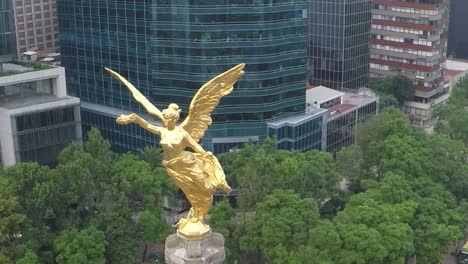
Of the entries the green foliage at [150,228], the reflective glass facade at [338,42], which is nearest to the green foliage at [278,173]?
the green foliage at [150,228]

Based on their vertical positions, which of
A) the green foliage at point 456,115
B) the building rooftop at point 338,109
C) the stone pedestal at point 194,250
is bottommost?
the green foliage at point 456,115

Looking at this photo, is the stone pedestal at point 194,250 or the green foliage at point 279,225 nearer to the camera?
the stone pedestal at point 194,250

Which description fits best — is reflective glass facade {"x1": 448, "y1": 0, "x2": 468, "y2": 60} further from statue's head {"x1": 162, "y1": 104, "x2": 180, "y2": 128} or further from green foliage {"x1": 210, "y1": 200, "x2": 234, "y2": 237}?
statue's head {"x1": 162, "y1": 104, "x2": 180, "y2": 128}

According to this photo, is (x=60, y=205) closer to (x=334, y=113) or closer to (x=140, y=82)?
(x=140, y=82)

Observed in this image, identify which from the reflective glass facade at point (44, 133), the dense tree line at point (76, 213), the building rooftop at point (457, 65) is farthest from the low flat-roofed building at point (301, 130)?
the building rooftop at point (457, 65)

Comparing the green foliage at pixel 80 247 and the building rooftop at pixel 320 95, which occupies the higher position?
the building rooftop at pixel 320 95

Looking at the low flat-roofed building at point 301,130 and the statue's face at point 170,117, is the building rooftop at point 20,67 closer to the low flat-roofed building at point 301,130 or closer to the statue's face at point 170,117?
the low flat-roofed building at point 301,130

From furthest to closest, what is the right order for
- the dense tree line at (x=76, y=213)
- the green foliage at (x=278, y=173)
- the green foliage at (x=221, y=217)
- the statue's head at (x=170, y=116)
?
the green foliage at (x=278, y=173) < the green foliage at (x=221, y=217) < the dense tree line at (x=76, y=213) < the statue's head at (x=170, y=116)

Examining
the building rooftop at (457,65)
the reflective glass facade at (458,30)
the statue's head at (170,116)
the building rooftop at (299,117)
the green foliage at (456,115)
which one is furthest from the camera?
the reflective glass facade at (458,30)
